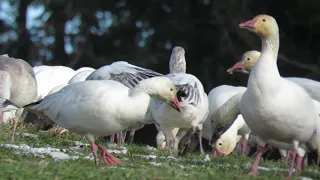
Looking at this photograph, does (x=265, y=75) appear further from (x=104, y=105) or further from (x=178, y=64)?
(x=178, y=64)

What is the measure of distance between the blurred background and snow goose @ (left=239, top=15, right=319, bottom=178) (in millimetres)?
10716

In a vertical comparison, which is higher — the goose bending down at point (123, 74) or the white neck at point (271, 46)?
the white neck at point (271, 46)

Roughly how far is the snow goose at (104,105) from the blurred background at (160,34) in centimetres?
1117

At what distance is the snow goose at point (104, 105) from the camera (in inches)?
325

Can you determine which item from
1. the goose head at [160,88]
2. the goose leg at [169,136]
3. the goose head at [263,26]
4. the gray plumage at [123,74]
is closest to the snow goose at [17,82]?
the gray plumage at [123,74]

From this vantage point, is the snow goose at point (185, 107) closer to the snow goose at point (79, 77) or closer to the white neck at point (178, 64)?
the white neck at point (178, 64)

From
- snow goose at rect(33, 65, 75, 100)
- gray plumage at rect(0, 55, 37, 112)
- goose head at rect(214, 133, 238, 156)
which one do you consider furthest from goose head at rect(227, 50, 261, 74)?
snow goose at rect(33, 65, 75, 100)


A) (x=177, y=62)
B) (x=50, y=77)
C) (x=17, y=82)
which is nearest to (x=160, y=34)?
(x=50, y=77)

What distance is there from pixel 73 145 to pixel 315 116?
11.7 ft

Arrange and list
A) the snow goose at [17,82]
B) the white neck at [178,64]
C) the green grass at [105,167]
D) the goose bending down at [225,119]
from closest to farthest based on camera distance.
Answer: the green grass at [105,167]
the snow goose at [17,82]
the goose bending down at [225,119]
the white neck at [178,64]

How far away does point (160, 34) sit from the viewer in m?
22.9

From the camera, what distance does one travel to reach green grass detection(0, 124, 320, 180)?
272 inches

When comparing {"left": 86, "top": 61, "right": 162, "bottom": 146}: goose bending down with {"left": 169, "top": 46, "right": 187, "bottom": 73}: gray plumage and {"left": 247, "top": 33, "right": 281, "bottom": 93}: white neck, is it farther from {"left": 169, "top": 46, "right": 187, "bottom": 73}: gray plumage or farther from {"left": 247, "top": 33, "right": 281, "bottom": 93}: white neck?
{"left": 247, "top": 33, "right": 281, "bottom": 93}: white neck

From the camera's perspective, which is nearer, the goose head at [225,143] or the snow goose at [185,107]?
the snow goose at [185,107]
